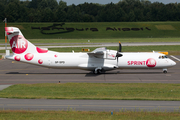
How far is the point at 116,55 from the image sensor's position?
32.5m

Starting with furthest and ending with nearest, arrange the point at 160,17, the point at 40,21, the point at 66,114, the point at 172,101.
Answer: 1. the point at 160,17
2. the point at 40,21
3. the point at 172,101
4. the point at 66,114

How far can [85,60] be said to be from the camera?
3347 centimetres

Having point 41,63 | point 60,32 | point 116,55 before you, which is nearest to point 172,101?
point 116,55

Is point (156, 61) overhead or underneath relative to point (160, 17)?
underneath

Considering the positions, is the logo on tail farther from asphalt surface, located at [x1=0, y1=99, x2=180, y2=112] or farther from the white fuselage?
asphalt surface, located at [x1=0, y1=99, x2=180, y2=112]

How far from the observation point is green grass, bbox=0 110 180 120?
46.9ft

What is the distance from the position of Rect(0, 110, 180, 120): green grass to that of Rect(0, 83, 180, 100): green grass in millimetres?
3964

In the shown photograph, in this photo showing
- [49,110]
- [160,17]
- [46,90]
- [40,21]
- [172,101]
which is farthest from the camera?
[160,17]

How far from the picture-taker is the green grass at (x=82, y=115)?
14305 millimetres

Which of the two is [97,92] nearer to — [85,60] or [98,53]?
[98,53]

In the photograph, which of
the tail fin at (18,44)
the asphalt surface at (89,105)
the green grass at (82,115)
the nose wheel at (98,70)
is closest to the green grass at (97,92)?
the asphalt surface at (89,105)

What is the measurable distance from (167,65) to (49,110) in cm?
2238

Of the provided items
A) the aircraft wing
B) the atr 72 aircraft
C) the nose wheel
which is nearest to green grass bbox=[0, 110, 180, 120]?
the aircraft wing

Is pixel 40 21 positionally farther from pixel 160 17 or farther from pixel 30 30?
pixel 160 17
